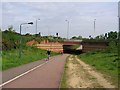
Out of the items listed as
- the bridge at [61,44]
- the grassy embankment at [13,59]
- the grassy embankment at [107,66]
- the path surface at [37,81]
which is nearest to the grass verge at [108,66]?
the grassy embankment at [107,66]

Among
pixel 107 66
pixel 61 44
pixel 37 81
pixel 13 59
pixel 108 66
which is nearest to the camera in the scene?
pixel 37 81

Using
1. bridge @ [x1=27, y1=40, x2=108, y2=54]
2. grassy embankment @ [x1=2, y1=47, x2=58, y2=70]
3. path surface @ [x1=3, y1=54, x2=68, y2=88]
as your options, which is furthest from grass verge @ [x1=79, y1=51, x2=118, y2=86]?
bridge @ [x1=27, y1=40, x2=108, y2=54]

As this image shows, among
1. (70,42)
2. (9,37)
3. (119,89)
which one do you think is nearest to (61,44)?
(70,42)

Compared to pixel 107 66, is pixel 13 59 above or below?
above

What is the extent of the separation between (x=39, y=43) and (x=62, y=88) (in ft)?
281

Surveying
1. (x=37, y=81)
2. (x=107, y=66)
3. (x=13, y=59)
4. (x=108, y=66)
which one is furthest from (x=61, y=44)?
(x=37, y=81)

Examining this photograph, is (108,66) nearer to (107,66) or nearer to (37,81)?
(107,66)

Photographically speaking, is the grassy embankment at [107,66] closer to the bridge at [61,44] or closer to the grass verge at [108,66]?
the grass verge at [108,66]

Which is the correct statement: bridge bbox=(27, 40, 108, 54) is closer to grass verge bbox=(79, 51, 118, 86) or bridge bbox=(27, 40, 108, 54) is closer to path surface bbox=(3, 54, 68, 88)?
grass verge bbox=(79, 51, 118, 86)

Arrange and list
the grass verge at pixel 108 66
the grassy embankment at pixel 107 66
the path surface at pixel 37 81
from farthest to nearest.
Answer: the grass verge at pixel 108 66 → the grassy embankment at pixel 107 66 → the path surface at pixel 37 81

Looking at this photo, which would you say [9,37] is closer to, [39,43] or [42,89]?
[39,43]

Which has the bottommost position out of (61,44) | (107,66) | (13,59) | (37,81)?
(107,66)

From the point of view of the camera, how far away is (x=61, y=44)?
117312 mm

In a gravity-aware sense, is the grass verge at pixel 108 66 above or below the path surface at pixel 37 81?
below
